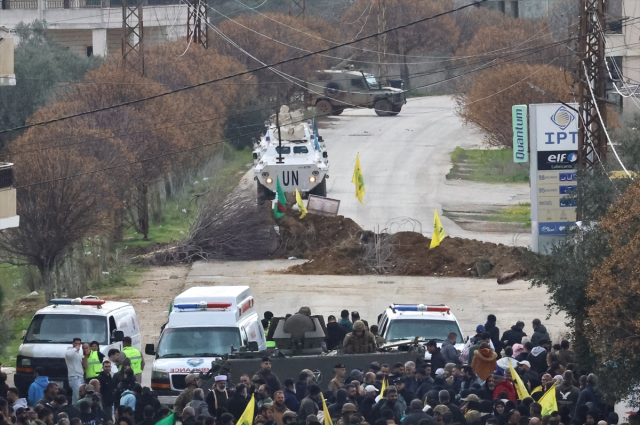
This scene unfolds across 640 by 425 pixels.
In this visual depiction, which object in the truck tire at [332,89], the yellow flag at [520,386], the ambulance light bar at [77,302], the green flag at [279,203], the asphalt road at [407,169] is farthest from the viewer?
the truck tire at [332,89]

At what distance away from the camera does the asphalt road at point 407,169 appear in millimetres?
39750

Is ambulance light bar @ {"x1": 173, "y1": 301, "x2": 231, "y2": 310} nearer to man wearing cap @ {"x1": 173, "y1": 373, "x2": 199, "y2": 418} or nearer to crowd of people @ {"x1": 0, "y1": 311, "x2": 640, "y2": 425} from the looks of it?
crowd of people @ {"x1": 0, "y1": 311, "x2": 640, "y2": 425}

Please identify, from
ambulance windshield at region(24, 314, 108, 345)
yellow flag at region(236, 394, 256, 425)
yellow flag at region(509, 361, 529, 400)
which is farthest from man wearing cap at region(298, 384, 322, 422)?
ambulance windshield at region(24, 314, 108, 345)

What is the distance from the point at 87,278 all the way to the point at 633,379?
19.2 meters

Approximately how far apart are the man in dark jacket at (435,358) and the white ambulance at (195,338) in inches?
109

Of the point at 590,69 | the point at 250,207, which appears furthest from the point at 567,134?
the point at 250,207

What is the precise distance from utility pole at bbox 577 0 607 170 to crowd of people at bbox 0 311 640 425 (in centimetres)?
613

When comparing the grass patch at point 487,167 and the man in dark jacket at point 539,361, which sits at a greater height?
the grass patch at point 487,167

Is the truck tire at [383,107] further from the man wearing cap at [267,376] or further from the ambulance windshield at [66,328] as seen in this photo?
the man wearing cap at [267,376]

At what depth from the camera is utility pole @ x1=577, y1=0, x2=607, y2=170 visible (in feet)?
71.9

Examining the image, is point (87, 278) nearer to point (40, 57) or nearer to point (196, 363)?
point (196, 363)

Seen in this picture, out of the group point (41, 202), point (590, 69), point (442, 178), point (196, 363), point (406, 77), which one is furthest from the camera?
point (406, 77)

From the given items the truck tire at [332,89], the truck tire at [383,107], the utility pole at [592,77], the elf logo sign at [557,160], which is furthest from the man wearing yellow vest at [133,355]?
the truck tire at [383,107]

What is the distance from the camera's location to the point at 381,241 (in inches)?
1236
